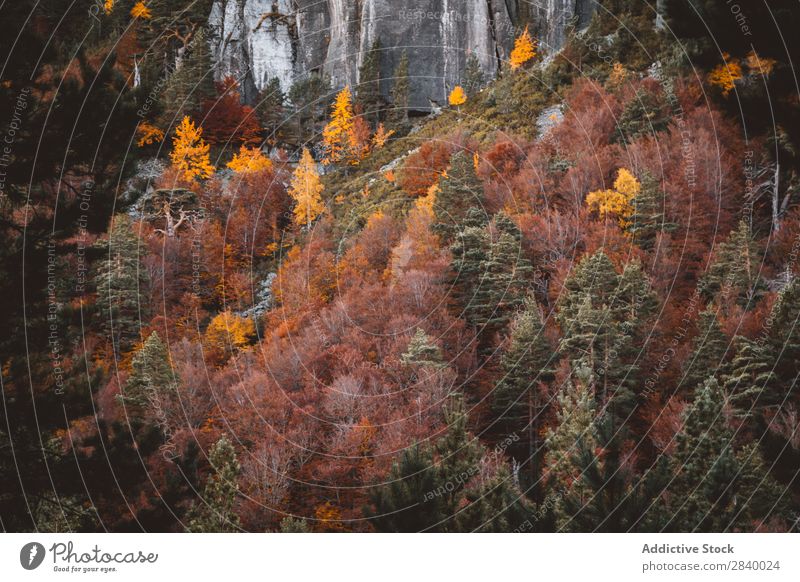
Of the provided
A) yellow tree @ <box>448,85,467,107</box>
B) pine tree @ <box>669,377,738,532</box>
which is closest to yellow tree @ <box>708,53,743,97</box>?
pine tree @ <box>669,377,738,532</box>

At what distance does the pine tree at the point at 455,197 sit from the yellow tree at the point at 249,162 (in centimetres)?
2677

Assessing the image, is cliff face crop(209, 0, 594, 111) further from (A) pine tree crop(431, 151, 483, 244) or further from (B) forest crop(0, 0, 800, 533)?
(A) pine tree crop(431, 151, 483, 244)

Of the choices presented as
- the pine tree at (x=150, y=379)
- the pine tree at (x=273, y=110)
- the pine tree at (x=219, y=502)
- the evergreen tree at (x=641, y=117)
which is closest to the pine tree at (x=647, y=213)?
the evergreen tree at (x=641, y=117)

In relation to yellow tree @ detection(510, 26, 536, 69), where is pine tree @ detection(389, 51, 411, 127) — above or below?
below

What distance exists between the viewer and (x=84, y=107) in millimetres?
12695

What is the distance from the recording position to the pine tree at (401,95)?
274ft

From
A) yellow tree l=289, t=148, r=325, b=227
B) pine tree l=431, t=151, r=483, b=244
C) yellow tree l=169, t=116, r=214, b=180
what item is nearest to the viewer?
pine tree l=431, t=151, r=483, b=244

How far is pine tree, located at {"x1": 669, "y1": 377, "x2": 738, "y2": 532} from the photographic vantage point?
60.3ft

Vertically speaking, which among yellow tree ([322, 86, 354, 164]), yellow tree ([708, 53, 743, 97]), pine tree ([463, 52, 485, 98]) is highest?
pine tree ([463, 52, 485, 98])

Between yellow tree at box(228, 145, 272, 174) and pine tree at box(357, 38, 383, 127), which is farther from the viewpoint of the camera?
pine tree at box(357, 38, 383, 127)

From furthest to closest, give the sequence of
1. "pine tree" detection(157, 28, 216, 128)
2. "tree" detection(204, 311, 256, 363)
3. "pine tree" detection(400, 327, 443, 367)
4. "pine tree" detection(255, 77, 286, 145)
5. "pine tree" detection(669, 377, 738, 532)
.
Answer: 1. "pine tree" detection(255, 77, 286, 145)
2. "pine tree" detection(157, 28, 216, 128)
3. "tree" detection(204, 311, 256, 363)
4. "pine tree" detection(400, 327, 443, 367)
5. "pine tree" detection(669, 377, 738, 532)

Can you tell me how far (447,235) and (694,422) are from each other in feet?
83.9

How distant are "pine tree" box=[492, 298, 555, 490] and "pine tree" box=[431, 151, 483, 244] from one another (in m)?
12.6

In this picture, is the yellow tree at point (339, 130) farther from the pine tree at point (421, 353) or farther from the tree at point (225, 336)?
the pine tree at point (421, 353)
